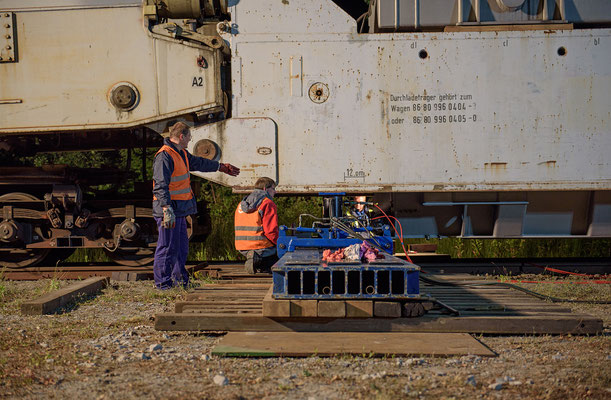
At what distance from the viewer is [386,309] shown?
4102 millimetres

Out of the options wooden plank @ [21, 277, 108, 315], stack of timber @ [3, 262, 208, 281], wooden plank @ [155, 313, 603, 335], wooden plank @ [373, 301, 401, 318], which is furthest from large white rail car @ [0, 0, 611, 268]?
wooden plank @ [373, 301, 401, 318]

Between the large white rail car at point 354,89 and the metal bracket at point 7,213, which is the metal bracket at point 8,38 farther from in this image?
the metal bracket at point 7,213

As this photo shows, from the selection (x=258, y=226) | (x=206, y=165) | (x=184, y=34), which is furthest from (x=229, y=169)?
(x=184, y=34)

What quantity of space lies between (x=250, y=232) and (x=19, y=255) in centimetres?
372

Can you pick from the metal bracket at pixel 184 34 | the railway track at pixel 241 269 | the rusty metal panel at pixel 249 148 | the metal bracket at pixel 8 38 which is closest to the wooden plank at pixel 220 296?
the railway track at pixel 241 269

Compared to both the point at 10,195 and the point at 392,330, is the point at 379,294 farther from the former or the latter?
the point at 10,195

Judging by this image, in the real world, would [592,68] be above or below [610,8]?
below

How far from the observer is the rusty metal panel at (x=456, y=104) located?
680 cm

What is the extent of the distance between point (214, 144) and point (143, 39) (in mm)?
1558

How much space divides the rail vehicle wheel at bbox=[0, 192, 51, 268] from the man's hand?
9.19 feet

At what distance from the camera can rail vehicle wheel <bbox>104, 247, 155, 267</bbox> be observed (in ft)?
25.4

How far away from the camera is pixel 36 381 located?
10.9ft

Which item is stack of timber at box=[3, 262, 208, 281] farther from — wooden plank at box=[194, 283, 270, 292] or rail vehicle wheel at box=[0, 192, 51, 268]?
wooden plank at box=[194, 283, 270, 292]

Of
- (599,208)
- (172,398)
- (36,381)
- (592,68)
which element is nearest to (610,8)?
(592,68)
